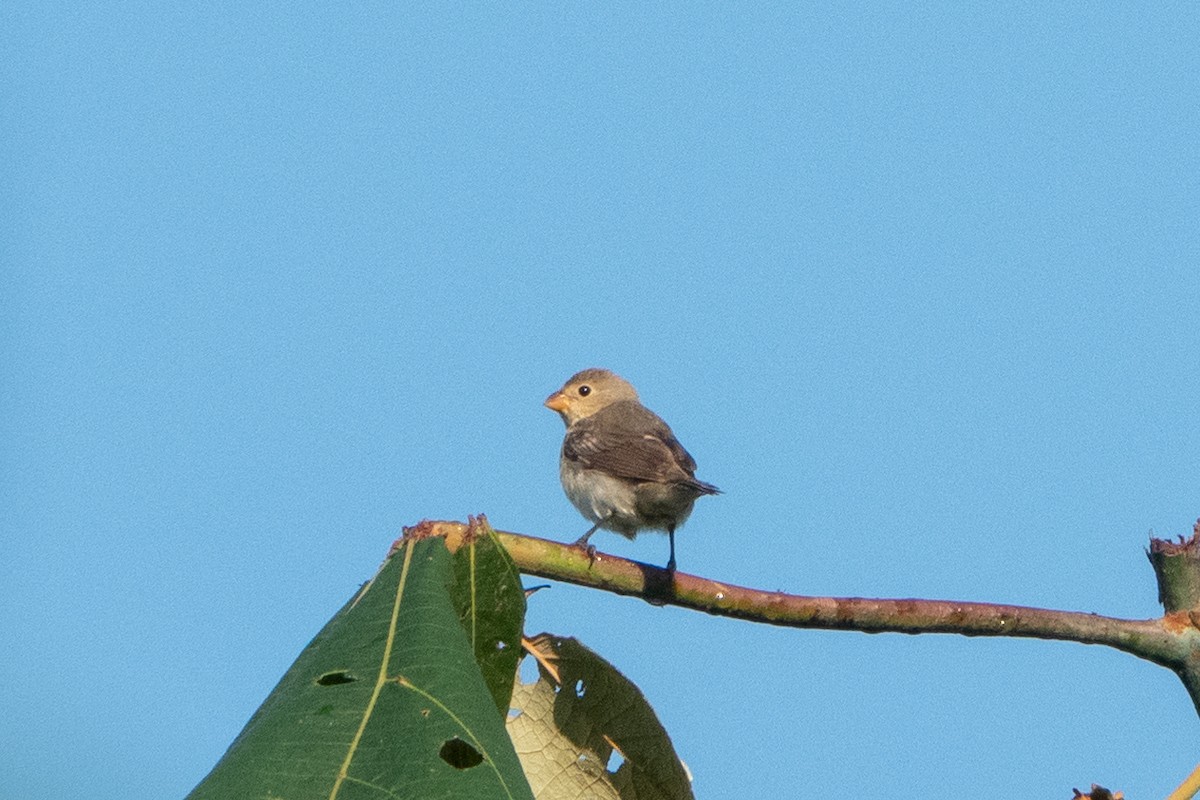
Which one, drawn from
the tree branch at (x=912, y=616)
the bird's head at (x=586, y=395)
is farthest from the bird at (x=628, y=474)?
the tree branch at (x=912, y=616)

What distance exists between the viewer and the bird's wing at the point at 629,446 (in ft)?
23.9

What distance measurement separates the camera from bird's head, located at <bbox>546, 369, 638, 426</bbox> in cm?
961

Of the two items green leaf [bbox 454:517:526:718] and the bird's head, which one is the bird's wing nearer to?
the bird's head

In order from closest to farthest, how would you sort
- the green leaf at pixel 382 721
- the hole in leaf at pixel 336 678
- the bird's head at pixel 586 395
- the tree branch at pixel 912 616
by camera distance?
the green leaf at pixel 382 721, the hole in leaf at pixel 336 678, the tree branch at pixel 912 616, the bird's head at pixel 586 395

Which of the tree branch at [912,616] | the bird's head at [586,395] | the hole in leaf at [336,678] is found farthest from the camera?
the bird's head at [586,395]

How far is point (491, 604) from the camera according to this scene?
2314 millimetres

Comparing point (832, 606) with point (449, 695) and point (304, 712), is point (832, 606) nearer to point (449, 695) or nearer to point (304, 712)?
point (449, 695)

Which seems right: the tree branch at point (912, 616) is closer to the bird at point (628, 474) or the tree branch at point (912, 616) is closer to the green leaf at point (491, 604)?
the green leaf at point (491, 604)

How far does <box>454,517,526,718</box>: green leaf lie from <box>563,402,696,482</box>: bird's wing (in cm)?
463

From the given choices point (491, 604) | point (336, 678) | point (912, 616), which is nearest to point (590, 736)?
point (491, 604)

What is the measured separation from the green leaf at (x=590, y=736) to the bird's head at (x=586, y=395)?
6.79 metres

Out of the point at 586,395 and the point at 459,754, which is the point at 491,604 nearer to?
the point at 459,754

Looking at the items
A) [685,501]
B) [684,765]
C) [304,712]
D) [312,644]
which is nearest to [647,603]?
[684,765]

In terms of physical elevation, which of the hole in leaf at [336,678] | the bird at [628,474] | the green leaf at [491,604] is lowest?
the hole in leaf at [336,678]
